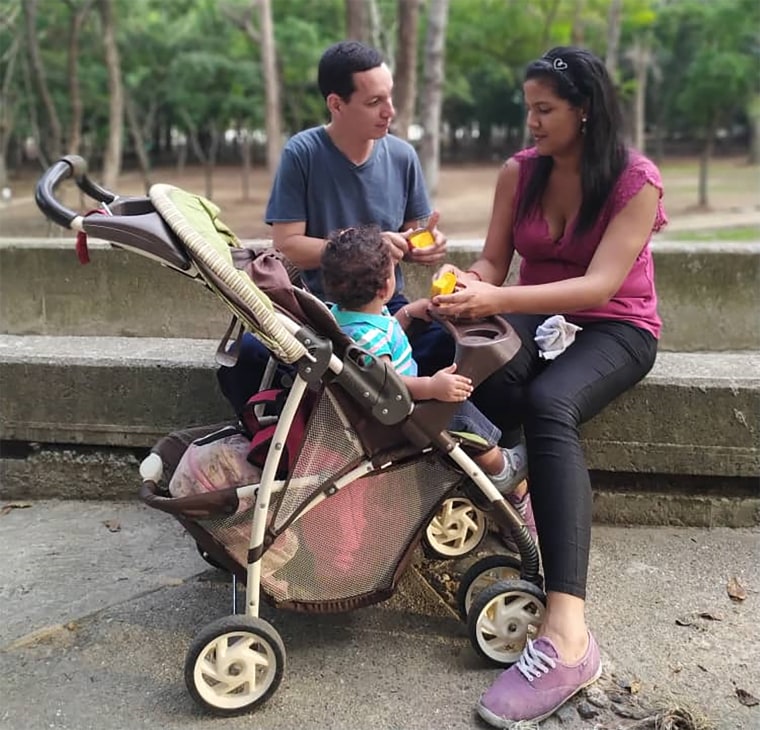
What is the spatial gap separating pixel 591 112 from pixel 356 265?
928 mm

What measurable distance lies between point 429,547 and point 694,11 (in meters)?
34.4

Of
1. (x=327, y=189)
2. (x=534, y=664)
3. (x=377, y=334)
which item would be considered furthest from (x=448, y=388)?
(x=327, y=189)

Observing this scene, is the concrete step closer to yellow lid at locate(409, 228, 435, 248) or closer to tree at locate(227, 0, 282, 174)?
yellow lid at locate(409, 228, 435, 248)

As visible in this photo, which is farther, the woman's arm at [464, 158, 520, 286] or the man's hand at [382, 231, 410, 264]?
the woman's arm at [464, 158, 520, 286]

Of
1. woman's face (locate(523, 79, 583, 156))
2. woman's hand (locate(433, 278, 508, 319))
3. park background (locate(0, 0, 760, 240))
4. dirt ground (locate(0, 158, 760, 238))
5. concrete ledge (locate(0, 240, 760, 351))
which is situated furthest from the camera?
dirt ground (locate(0, 158, 760, 238))

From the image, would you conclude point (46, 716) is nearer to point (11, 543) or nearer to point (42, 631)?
point (42, 631)

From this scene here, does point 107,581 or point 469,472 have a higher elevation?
point 469,472

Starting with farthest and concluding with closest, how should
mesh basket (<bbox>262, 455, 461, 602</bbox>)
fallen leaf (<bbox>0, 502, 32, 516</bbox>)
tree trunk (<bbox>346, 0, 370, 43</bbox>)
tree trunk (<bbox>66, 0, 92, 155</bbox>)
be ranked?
tree trunk (<bbox>66, 0, 92, 155</bbox>) → tree trunk (<bbox>346, 0, 370, 43</bbox>) → fallen leaf (<bbox>0, 502, 32, 516</bbox>) → mesh basket (<bbox>262, 455, 461, 602</bbox>)

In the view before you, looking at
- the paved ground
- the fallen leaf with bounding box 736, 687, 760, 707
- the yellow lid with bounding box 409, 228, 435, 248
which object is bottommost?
the paved ground

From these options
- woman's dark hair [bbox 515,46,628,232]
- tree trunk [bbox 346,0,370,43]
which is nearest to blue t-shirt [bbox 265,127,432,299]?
woman's dark hair [bbox 515,46,628,232]

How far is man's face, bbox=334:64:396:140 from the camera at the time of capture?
2.81m

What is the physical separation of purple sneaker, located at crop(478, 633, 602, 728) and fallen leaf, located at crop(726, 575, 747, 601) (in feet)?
2.57

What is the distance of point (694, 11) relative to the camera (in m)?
32.6

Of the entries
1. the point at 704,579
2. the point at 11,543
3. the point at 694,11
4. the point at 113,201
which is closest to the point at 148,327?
the point at 11,543
